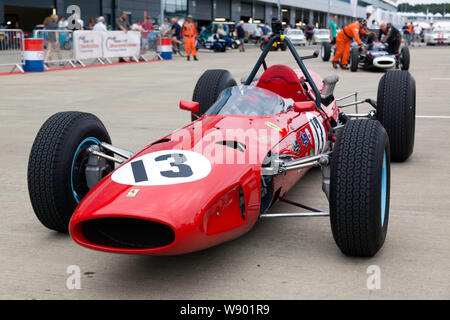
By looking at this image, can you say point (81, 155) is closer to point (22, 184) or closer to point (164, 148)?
point (164, 148)

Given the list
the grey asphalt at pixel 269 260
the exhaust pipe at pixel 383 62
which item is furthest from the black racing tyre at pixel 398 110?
the exhaust pipe at pixel 383 62

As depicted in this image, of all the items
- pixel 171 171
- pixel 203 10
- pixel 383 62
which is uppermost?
pixel 203 10

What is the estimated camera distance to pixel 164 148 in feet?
11.9

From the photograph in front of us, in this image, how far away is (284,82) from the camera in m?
5.34

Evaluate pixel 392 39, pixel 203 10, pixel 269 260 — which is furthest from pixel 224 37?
pixel 269 260

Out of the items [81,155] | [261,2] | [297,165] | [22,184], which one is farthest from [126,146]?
[261,2]

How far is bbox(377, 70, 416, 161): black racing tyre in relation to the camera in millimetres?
5594

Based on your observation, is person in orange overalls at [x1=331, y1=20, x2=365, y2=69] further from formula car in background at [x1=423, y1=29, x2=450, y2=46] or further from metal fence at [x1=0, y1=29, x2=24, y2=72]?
formula car in background at [x1=423, y1=29, x2=450, y2=46]

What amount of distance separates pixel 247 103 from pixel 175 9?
163 ft

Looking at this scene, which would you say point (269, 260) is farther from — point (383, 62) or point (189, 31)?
point (189, 31)

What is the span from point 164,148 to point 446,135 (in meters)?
4.85

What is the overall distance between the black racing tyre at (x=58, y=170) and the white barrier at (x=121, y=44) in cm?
1704
